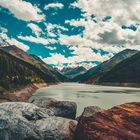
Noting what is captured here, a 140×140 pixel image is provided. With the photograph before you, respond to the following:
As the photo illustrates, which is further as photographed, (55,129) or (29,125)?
(55,129)

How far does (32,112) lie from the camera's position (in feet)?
57.9

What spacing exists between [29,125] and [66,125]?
2.24 meters

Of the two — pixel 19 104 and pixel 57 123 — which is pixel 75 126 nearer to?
pixel 57 123

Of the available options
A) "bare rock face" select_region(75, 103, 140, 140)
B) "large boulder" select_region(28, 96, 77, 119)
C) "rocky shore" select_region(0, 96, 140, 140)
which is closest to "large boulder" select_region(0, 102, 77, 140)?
"rocky shore" select_region(0, 96, 140, 140)

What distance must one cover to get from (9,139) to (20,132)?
2.38 ft

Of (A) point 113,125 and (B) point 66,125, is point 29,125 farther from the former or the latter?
(A) point 113,125

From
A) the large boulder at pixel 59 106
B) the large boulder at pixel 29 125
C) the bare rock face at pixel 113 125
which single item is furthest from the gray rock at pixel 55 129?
the large boulder at pixel 59 106

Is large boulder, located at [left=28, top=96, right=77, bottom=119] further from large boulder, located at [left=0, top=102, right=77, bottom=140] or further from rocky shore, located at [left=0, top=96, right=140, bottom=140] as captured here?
large boulder, located at [left=0, top=102, right=77, bottom=140]

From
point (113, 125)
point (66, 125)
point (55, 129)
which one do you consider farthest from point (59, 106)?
point (113, 125)

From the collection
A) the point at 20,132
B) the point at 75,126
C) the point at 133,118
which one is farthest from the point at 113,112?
the point at 20,132

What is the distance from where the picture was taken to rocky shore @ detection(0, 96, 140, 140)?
1572 centimetres

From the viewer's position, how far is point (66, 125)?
58.0 ft

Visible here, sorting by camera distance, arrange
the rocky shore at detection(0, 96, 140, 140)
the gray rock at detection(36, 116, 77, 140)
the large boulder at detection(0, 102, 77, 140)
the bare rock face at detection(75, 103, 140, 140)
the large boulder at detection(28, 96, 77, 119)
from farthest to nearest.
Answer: the large boulder at detection(28, 96, 77, 119)
the gray rock at detection(36, 116, 77, 140)
the large boulder at detection(0, 102, 77, 140)
the rocky shore at detection(0, 96, 140, 140)
the bare rock face at detection(75, 103, 140, 140)

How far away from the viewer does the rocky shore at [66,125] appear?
15722 millimetres
